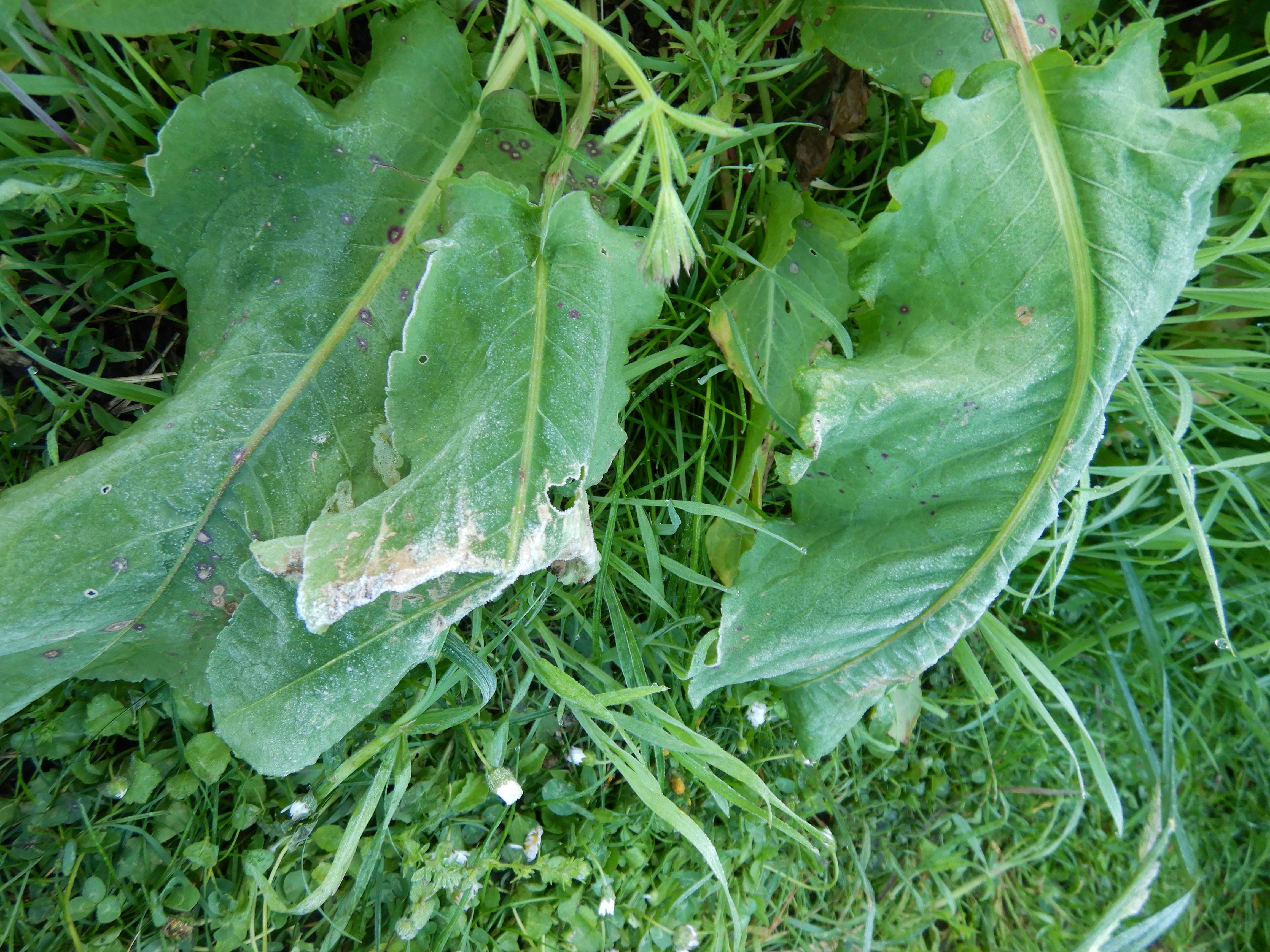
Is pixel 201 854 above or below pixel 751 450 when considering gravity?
below

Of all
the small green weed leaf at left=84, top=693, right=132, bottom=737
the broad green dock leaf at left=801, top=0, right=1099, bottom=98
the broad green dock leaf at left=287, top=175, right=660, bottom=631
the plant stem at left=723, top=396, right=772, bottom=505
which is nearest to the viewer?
the broad green dock leaf at left=287, top=175, right=660, bottom=631

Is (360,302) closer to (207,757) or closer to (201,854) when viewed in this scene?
(207,757)

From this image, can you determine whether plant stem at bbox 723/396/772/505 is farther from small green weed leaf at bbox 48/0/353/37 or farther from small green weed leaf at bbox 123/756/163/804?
small green weed leaf at bbox 123/756/163/804

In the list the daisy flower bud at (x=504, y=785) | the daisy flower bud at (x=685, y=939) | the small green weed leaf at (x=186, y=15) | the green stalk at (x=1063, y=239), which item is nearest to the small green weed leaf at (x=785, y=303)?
the green stalk at (x=1063, y=239)

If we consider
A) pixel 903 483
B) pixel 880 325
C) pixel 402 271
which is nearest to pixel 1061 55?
pixel 880 325

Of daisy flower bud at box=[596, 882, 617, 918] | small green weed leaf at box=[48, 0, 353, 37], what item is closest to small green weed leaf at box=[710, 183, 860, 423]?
small green weed leaf at box=[48, 0, 353, 37]

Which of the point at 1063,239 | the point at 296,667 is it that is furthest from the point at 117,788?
the point at 1063,239
